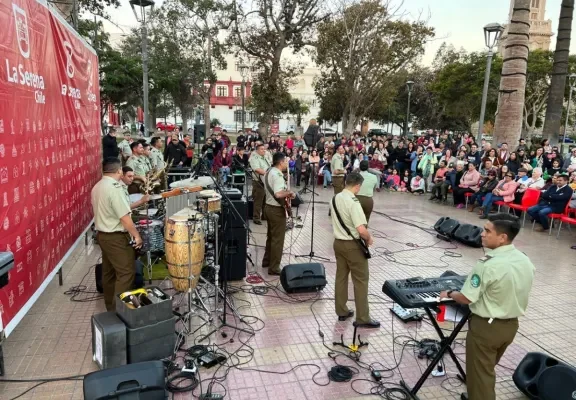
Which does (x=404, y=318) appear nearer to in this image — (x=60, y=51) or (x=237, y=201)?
(x=237, y=201)

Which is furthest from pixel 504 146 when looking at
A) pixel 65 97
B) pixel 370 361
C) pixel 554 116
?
pixel 65 97

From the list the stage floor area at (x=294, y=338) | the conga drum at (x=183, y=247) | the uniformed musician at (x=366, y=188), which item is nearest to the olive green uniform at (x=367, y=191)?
the uniformed musician at (x=366, y=188)

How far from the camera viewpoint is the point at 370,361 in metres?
4.78

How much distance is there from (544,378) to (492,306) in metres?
1.13

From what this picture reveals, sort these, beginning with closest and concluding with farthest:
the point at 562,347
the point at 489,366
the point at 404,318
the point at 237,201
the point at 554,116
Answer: the point at 489,366 < the point at 562,347 < the point at 404,318 < the point at 237,201 < the point at 554,116

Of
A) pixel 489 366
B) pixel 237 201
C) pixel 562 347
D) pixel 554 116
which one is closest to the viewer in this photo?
pixel 489 366

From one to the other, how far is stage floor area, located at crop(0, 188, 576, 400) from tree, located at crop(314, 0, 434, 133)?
1682 centimetres

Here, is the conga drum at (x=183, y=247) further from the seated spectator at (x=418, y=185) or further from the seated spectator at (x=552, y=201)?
the seated spectator at (x=418, y=185)

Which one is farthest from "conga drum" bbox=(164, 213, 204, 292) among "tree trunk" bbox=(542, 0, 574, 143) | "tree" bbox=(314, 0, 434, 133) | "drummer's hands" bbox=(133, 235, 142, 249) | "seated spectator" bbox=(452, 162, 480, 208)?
"tree" bbox=(314, 0, 434, 133)

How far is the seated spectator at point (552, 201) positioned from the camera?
10.2 metres

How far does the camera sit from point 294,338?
17.1 feet

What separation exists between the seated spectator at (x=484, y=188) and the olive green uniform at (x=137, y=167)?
9.32m

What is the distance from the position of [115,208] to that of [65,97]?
245cm

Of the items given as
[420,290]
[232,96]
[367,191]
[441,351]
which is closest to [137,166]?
[367,191]
